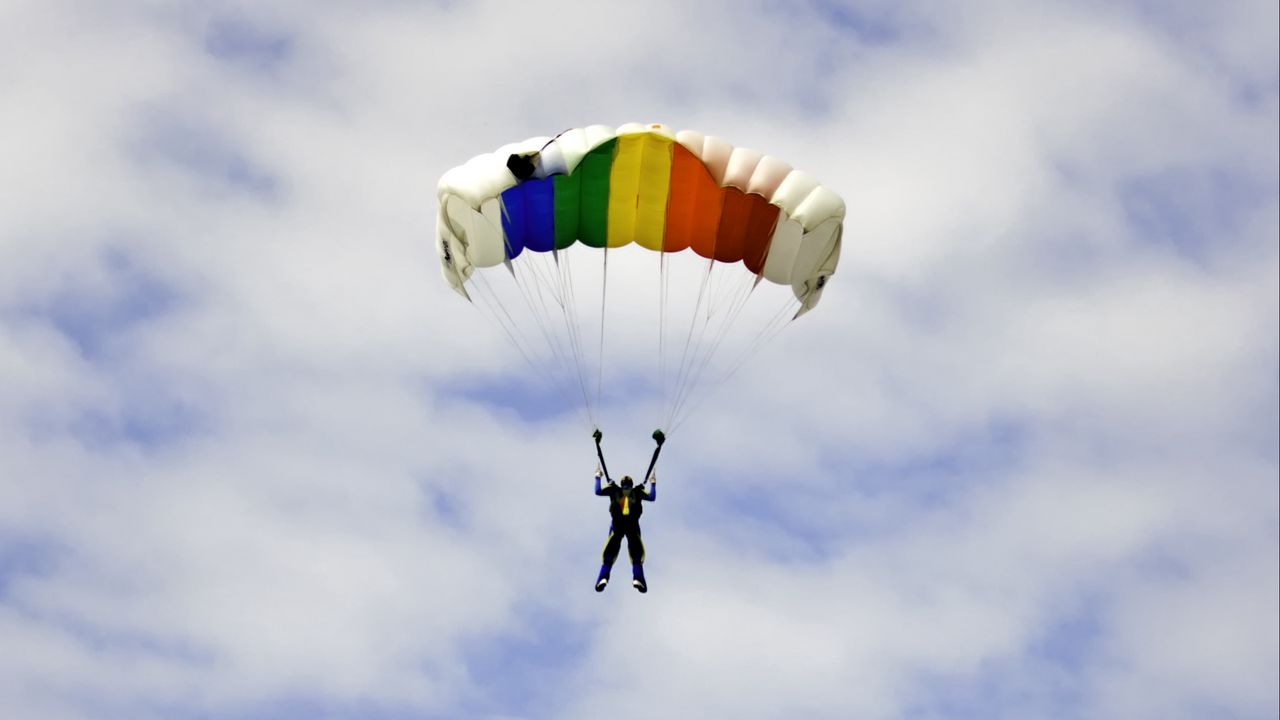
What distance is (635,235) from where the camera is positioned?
35250 millimetres

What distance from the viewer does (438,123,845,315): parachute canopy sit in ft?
113

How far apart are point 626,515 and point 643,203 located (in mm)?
5038

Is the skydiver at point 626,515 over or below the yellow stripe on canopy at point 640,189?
below

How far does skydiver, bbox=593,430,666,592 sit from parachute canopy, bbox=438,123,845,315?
138 inches

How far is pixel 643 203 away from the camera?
114 ft

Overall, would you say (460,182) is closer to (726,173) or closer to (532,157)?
(532,157)

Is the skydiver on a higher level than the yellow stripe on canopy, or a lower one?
lower

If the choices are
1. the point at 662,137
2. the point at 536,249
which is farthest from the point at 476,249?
the point at 662,137

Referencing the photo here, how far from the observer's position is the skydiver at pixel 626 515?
110 ft

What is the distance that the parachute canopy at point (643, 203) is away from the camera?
113ft

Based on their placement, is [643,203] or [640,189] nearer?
[640,189]

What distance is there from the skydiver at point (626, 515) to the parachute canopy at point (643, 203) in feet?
11.5

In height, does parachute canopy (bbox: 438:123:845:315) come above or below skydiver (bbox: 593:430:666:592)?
above

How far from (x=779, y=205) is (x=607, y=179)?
8.96 feet
